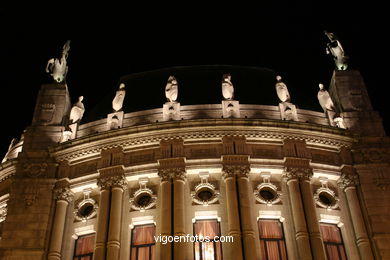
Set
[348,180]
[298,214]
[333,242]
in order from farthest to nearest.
Result: [348,180] → [333,242] → [298,214]

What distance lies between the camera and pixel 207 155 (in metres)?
32.1

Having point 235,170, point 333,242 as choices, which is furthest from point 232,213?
point 333,242

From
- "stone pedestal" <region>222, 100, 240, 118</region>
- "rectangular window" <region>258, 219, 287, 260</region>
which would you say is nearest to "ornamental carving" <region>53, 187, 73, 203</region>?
"stone pedestal" <region>222, 100, 240, 118</region>

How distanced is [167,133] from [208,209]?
5.41 m

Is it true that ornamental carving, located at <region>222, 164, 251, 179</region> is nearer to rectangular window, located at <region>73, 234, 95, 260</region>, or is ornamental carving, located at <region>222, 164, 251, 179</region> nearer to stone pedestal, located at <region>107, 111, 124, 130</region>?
stone pedestal, located at <region>107, 111, 124, 130</region>

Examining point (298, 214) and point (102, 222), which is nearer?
point (298, 214)

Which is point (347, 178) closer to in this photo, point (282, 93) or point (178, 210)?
point (282, 93)

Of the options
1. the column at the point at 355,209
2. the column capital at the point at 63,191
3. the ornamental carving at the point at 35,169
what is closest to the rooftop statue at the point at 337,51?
the column at the point at 355,209

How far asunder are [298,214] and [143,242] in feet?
29.1

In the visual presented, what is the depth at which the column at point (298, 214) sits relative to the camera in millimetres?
28281

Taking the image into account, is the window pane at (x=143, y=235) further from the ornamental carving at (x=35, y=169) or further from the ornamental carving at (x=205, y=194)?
the ornamental carving at (x=35, y=169)

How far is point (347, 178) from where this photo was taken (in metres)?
32.0

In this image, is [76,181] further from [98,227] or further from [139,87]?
[139,87]

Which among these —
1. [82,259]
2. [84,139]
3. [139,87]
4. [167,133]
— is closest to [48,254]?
[82,259]
